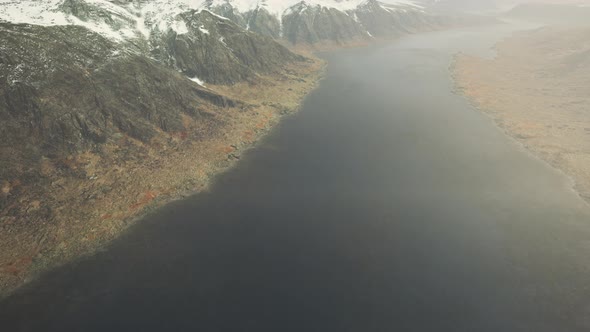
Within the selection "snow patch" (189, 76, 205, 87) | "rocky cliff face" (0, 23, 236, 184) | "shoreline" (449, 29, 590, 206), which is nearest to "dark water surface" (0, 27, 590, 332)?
"shoreline" (449, 29, 590, 206)

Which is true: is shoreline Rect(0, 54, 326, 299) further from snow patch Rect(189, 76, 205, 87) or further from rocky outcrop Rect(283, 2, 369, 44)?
rocky outcrop Rect(283, 2, 369, 44)

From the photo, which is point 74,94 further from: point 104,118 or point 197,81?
point 197,81

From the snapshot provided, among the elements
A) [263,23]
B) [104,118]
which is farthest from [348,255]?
[263,23]

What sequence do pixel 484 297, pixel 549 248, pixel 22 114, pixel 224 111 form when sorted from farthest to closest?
pixel 224 111, pixel 22 114, pixel 549 248, pixel 484 297

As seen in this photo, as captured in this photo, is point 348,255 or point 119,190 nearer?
point 348,255

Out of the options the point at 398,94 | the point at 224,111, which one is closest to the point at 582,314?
the point at 224,111

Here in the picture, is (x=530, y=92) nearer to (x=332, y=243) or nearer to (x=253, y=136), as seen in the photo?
(x=253, y=136)
